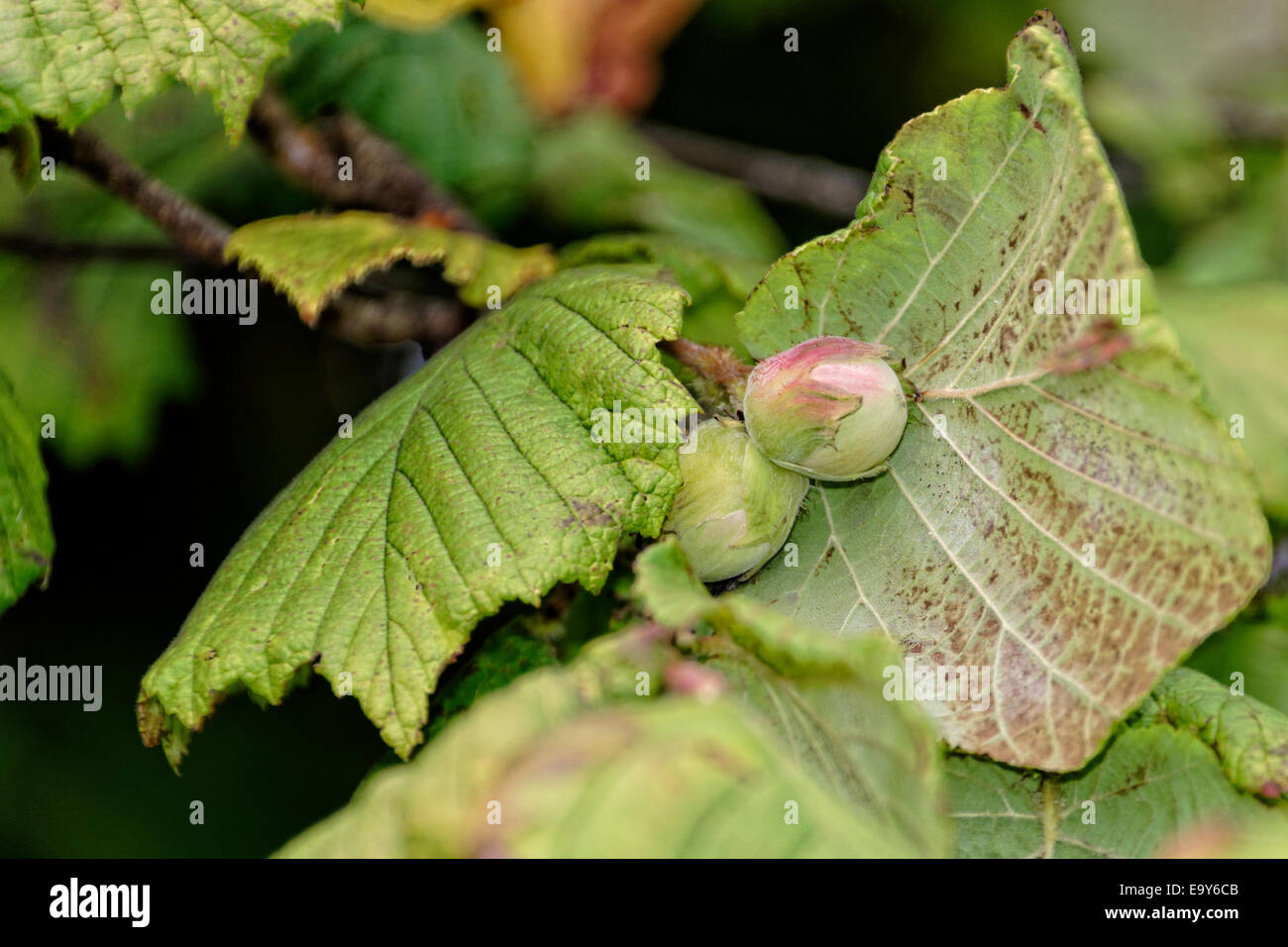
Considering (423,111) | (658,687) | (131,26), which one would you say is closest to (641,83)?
(423,111)

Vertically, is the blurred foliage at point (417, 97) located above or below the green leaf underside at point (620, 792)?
above

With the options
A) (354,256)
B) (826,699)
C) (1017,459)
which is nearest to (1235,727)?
(1017,459)

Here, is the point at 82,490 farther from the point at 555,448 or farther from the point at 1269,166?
the point at 1269,166

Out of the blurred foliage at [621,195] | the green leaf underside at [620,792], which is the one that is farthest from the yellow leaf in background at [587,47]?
the green leaf underside at [620,792]

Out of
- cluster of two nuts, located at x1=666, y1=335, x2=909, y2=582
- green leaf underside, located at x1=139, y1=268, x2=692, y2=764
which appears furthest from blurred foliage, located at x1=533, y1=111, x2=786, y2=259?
cluster of two nuts, located at x1=666, y1=335, x2=909, y2=582

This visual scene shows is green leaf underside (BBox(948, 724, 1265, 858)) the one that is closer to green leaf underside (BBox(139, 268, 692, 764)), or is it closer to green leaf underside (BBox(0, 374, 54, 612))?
green leaf underside (BBox(139, 268, 692, 764))

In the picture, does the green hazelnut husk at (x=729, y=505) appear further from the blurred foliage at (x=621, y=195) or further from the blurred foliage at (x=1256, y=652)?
the blurred foliage at (x=621, y=195)

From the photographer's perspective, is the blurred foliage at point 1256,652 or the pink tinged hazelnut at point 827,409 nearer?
the pink tinged hazelnut at point 827,409

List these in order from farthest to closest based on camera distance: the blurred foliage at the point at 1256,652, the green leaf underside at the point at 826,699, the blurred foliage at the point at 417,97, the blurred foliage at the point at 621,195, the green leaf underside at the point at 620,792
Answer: the blurred foliage at the point at 621,195 < the blurred foliage at the point at 417,97 < the blurred foliage at the point at 1256,652 < the green leaf underside at the point at 826,699 < the green leaf underside at the point at 620,792
